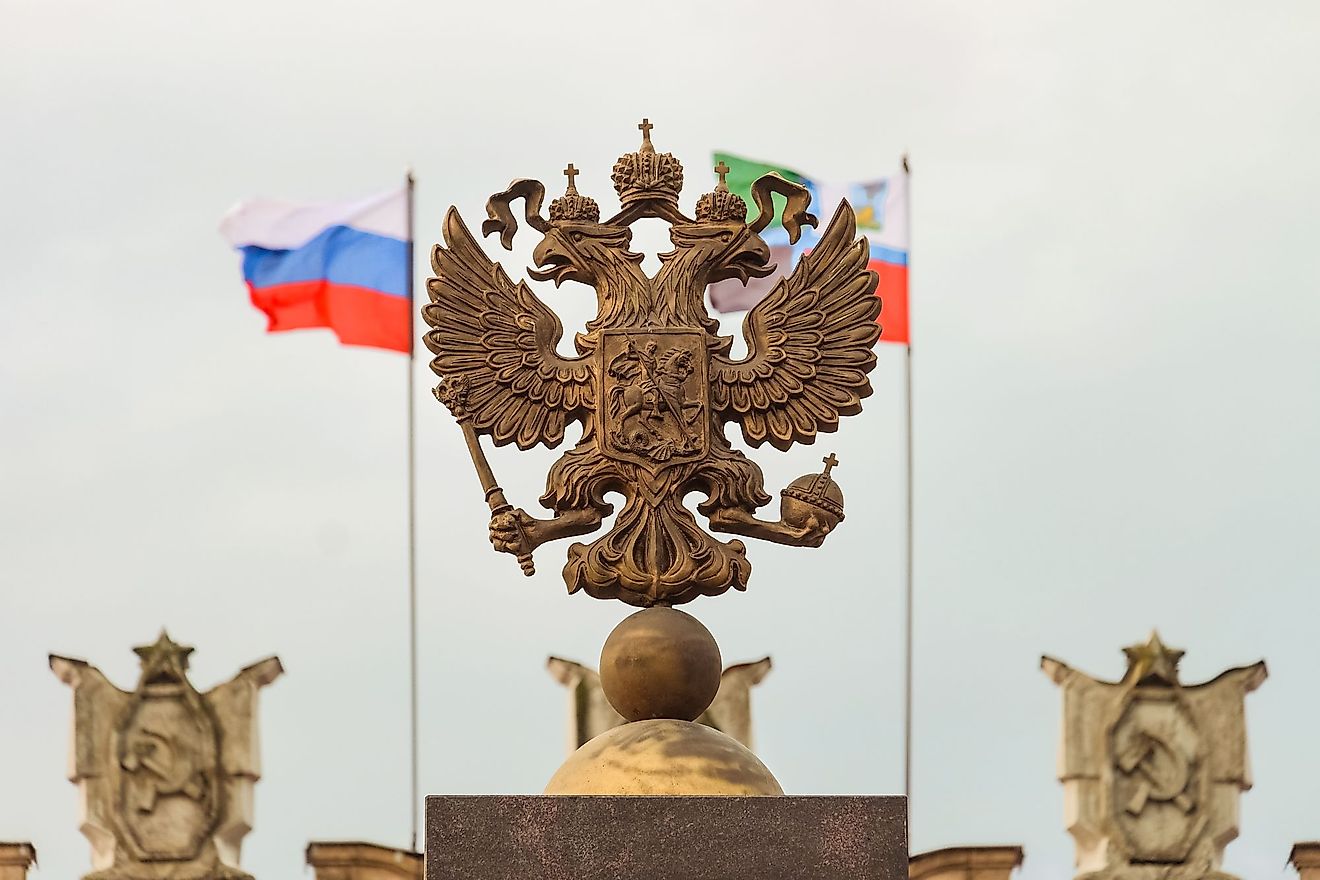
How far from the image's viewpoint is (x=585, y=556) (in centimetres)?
1465

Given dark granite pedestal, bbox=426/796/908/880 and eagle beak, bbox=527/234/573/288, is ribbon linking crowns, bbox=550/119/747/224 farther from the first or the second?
dark granite pedestal, bbox=426/796/908/880

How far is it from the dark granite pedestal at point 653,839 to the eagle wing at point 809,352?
2.14 meters
